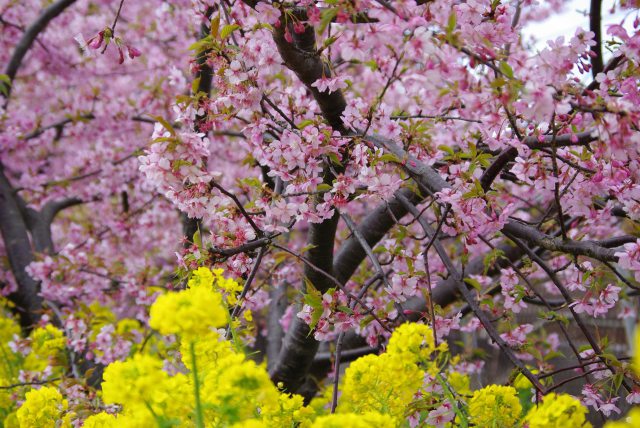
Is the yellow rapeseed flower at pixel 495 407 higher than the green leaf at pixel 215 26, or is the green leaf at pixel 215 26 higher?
the green leaf at pixel 215 26

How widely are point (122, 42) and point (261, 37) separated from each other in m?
0.45

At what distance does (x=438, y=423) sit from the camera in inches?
59.6

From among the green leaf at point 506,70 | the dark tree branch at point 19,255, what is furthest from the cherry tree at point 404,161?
the dark tree branch at point 19,255

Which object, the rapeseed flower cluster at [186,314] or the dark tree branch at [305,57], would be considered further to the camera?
the dark tree branch at [305,57]

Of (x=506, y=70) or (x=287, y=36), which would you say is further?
(x=287, y=36)

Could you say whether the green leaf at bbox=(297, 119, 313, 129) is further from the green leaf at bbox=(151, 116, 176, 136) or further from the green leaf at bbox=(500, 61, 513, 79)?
the green leaf at bbox=(500, 61, 513, 79)

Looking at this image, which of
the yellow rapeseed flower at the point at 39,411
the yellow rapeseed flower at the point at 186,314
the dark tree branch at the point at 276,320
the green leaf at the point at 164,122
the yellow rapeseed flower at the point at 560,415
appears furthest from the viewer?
the dark tree branch at the point at 276,320

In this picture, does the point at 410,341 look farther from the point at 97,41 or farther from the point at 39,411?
the point at 97,41

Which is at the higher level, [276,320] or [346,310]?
[276,320]

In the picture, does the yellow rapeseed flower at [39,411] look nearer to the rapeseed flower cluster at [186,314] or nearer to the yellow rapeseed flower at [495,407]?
the rapeseed flower cluster at [186,314]

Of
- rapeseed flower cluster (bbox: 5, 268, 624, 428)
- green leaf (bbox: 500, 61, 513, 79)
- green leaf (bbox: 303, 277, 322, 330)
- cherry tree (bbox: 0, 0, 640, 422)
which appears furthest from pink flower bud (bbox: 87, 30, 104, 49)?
green leaf (bbox: 500, 61, 513, 79)

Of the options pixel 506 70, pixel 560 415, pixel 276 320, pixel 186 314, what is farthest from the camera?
pixel 276 320

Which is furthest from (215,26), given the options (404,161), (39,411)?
(39,411)

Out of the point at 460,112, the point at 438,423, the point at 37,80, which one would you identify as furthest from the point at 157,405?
the point at 37,80
